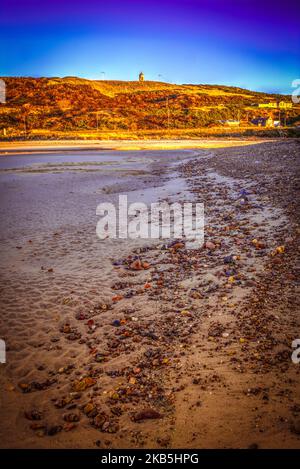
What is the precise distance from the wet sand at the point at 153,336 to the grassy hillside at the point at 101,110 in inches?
2276

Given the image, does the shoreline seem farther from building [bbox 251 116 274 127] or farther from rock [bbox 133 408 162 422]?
building [bbox 251 116 274 127]

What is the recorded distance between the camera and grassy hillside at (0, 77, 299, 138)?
230 ft

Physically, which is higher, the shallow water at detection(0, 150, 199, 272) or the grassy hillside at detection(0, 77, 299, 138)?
the grassy hillside at detection(0, 77, 299, 138)

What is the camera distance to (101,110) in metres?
80.9

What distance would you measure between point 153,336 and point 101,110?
84.2m

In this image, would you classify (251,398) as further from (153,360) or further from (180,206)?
(180,206)

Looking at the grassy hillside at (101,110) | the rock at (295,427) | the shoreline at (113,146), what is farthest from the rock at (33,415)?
the grassy hillside at (101,110)

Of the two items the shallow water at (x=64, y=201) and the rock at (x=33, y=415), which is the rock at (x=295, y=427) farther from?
the shallow water at (x=64, y=201)

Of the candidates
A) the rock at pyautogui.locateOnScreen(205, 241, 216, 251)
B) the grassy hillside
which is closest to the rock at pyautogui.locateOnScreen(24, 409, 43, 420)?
the rock at pyautogui.locateOnScreen(205, 241, 216, 251)

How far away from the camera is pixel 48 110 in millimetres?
80000

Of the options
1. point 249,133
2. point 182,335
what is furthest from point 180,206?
point 249,133

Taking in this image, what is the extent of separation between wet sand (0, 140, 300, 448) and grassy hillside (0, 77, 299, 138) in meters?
57.8

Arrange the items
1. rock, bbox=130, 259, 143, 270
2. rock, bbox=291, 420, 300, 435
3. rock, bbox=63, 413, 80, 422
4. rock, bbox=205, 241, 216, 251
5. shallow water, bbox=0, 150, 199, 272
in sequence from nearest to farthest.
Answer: rock, bbox=291, 420, 300, 435, rock, bbox=63, 413, 80, 422, rock, bbox=130, 259, 143, 270, rock, bbox=205, 241, 216, 251, shallow water, bbox=0, 150, 199, 272
